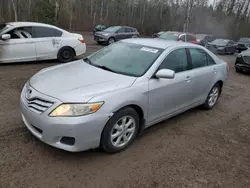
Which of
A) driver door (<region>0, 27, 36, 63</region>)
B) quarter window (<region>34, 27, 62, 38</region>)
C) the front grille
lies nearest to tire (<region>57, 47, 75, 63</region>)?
quarter window (<region>34, 27, 62, 38</region>)

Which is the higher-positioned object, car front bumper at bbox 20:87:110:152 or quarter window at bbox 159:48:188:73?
quarter window at bbox 159:48:188:73

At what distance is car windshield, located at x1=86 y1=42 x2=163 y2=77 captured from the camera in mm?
3671

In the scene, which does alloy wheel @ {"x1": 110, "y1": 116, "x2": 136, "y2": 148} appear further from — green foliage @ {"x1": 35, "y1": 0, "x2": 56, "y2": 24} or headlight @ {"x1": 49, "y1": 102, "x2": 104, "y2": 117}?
green foliage @ {"x1": 35, "y1": 0, "x2": 56, "y2": 24}

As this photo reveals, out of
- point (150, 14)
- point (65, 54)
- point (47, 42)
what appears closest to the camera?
point (47, 42)

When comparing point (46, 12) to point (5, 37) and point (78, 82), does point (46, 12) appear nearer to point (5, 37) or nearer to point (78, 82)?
point (5, 37)

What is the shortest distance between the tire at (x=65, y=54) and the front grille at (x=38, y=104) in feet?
19.5

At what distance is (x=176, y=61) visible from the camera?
13.5 ft

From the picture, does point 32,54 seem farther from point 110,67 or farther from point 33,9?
point 33,9

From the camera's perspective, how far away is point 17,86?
5844 mm

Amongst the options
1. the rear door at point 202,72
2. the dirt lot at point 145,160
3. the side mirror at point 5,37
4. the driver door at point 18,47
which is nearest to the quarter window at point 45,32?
the driver door at point 18,47

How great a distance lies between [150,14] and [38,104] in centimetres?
3794

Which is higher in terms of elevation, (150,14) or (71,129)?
(150,14)

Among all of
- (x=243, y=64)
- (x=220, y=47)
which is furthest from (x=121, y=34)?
(x=243, y=64)

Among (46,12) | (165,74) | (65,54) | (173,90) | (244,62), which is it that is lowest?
(244,62)
